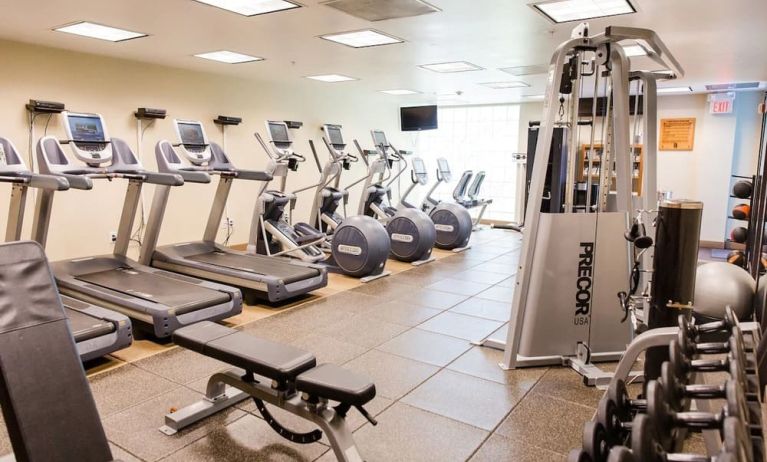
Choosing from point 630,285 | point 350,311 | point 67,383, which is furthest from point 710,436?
point 350,311

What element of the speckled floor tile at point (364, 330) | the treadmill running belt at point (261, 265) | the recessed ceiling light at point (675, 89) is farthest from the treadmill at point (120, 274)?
the recessed ceiling light at point (675, 89)

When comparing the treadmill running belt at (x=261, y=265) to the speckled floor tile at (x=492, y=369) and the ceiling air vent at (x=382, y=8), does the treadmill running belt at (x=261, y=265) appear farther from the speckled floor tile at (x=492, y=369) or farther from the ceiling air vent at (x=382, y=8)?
the ceiling air vent at (x=382, y=8)

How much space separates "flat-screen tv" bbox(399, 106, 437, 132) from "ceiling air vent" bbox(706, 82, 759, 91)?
14.2 feet

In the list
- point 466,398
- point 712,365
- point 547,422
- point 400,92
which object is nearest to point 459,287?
point 466,398

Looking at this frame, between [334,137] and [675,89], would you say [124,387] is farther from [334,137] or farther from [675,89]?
[675,89]

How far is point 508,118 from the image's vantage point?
34.8 feet

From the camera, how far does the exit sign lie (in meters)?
7.93

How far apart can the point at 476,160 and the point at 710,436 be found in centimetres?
961

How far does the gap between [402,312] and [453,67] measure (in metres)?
3.36

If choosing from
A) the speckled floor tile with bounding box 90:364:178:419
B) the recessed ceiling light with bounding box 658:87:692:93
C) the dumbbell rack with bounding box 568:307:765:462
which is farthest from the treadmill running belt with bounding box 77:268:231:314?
the recessed ceiling light with bounding box 658:87:692:93

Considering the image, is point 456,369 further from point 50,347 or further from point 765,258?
point 765,258

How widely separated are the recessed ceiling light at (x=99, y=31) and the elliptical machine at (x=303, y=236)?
1595mm

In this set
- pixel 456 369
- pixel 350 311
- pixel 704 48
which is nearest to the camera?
pixel 456 369

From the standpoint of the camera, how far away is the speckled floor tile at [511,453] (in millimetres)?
2350
